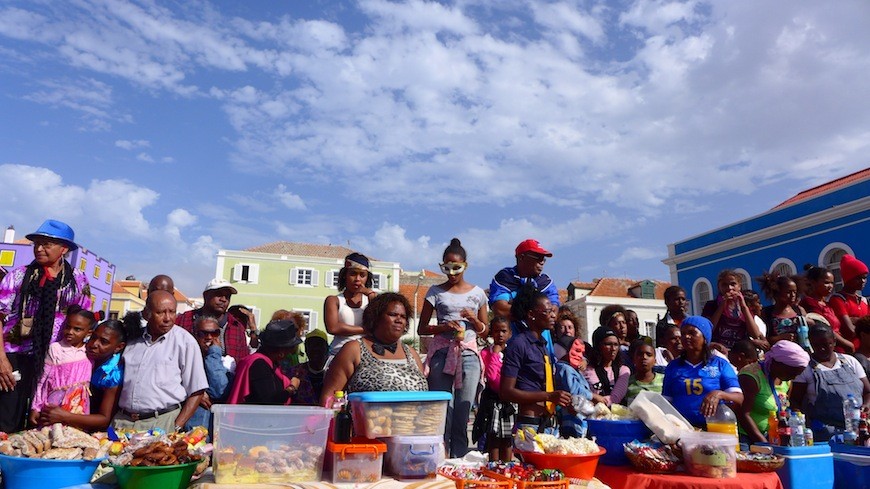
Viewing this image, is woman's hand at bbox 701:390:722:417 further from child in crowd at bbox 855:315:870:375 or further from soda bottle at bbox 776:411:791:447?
child in crowd at bbox 855:315:870:375

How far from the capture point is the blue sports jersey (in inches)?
156

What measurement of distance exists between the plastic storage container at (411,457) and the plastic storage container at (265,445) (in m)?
0.36

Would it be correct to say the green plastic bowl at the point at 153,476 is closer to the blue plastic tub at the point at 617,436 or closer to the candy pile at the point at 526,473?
the candy pile at the point at 526,473

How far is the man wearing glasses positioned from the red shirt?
263cm

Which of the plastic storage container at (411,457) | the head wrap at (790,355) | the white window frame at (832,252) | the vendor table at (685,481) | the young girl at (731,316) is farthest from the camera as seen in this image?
the white window frame at (832,252)

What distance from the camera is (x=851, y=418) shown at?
4453mm

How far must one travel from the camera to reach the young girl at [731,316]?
5980 mm

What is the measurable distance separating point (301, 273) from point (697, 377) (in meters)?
36.0

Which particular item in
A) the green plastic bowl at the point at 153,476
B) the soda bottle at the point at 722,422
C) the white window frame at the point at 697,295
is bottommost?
the green plastic bowl at the point at 153,476

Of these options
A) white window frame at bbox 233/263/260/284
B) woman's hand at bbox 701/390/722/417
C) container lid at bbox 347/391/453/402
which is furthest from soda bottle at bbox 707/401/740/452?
white window frame at bbox 233/263/260/284

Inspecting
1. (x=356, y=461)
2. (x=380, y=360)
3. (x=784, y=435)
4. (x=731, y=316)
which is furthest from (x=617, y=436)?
(x=731, y=316)

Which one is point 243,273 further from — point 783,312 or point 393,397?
point 393,397

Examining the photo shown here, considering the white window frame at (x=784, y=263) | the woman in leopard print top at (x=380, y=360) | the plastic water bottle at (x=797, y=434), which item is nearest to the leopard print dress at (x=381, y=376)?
the woman in leopard print top at (x=380, y=360)

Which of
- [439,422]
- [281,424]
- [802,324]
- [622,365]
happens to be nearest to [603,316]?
[622,365]
